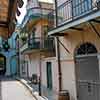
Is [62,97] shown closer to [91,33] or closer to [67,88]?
[67,88]

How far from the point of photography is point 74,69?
33.6 feet

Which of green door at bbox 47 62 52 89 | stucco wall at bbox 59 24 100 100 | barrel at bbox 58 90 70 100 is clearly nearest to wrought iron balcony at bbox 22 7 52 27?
green door at bbox 47 62 52 89

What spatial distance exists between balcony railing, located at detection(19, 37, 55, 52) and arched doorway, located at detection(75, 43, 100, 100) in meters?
6.12

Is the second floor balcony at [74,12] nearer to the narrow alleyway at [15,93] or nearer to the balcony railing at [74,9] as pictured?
the balcony railing at [74,9]

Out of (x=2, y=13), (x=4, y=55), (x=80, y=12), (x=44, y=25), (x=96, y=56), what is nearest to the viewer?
(x=2, y=13)

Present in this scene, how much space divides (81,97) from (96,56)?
2064 millimetres

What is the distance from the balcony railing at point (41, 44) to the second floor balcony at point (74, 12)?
4.73 metres

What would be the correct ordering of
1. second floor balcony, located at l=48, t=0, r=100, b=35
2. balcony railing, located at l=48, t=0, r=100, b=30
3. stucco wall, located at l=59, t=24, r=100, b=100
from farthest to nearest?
stucco wall, located at l=59, t=24, r=100, b=100
balcony railing, located at l=48, t=0, r=100, b=30
second floor balcony, located at l=48, t=0, r=100, b=35

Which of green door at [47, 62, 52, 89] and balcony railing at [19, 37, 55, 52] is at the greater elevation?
balcony railing at [19, 37, 55, 52]

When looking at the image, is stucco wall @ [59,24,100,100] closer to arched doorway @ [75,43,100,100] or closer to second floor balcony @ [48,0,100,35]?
arched doorway @ [75,43,100,100]

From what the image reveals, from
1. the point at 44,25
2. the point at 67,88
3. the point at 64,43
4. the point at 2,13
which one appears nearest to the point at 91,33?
the point at 64,43

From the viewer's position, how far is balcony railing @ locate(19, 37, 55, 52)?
1638cm

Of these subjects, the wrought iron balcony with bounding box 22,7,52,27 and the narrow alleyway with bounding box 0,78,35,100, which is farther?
the wrought iron balcony with bounding box 22,7,52,27

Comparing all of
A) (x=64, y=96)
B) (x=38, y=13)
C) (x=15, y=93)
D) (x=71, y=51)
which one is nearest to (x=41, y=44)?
(x=38, y=13)
